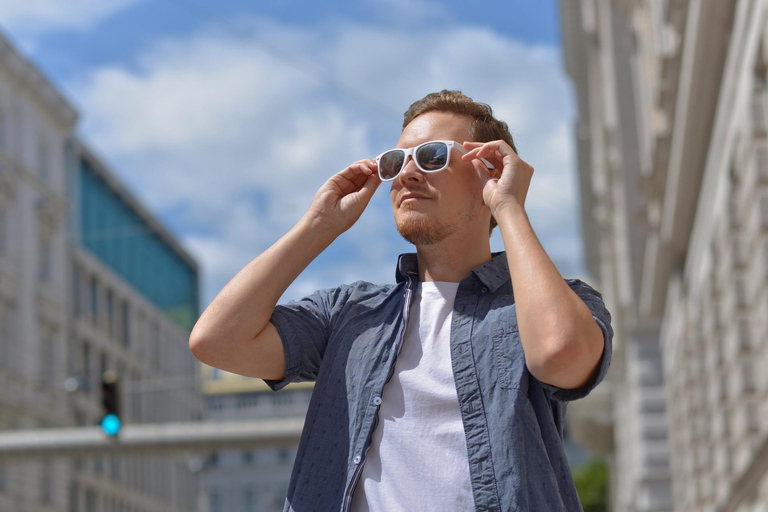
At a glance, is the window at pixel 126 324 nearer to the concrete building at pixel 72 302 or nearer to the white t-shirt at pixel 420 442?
the concrete building at pixel 72 302

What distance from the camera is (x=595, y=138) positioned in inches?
1384

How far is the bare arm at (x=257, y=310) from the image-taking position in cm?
288

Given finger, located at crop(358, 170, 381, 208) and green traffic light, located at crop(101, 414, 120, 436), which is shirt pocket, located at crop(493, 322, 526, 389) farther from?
green traffic light, located at crop(101, 414, 120, 436)

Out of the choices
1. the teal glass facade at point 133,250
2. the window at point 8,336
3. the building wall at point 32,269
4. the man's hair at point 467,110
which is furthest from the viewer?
the teal glass facade at point 133,250

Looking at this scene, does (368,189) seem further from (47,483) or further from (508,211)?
(47,483)

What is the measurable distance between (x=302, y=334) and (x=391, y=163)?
495mm

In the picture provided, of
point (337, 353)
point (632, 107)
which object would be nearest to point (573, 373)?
point (337, 353)

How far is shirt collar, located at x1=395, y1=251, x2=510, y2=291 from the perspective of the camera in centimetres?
292

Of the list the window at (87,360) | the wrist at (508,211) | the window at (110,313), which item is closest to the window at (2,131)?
the window at (87,360)

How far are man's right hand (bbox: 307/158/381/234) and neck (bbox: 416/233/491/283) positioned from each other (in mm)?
216

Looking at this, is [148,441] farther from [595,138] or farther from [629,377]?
[595,138]

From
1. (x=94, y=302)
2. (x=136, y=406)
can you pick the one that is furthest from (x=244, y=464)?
(x=94, y=302)

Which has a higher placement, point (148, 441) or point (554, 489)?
point (148, 441)

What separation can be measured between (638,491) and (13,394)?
21946mm
